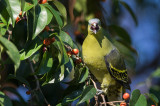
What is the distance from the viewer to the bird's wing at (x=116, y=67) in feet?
9.52

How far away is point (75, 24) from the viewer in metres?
3.60

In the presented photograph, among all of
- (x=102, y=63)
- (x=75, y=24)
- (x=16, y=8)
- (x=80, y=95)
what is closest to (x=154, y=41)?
(x=75, y=24)

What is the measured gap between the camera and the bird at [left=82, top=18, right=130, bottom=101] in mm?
2794

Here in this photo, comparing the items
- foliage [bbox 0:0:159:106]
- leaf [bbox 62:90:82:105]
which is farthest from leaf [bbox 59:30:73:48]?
leaf [bbox 62:90:82:105]

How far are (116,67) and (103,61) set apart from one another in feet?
0.68

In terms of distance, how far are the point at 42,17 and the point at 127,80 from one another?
5.08 ft

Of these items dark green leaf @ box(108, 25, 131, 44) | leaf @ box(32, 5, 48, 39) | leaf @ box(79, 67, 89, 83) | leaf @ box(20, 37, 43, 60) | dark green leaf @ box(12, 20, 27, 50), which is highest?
leaf @ box(32, 5, 48, 39)

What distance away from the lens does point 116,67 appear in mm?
2986

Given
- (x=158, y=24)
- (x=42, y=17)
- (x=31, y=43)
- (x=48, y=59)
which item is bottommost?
(x=158, y=24)

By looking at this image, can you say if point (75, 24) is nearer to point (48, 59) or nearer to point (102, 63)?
point (102, 63)

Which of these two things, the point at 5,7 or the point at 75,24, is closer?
the point at 5,7

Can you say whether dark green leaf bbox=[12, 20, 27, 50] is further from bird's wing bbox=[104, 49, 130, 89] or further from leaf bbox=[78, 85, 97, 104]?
bird's wing bbox=[104, 49, 130, 89]

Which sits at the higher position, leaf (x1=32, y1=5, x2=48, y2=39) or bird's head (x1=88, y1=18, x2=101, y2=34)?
leaf (x1=32, y1=5, x2=48, y2=39)

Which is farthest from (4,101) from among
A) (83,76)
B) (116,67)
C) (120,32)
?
(120,32)
